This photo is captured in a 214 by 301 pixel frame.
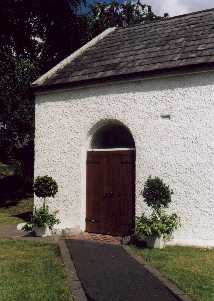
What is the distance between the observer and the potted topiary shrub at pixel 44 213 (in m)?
13.0

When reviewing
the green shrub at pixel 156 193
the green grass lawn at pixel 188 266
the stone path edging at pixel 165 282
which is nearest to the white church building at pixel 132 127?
the green shrub at pixel 156 193

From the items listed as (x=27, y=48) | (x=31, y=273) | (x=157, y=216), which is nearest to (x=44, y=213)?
(x=157, y=216)

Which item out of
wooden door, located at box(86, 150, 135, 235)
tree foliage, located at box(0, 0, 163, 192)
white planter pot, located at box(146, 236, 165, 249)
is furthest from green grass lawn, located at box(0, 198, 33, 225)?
white planter pot, located at box(146, 236, 165, 249)

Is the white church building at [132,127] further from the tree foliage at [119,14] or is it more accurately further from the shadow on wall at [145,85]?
the tree foliage at [119,14]

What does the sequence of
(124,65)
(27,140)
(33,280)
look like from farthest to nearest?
(27,140)
(124,65)
(33,280)

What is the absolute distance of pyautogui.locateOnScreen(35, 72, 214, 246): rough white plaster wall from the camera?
37.8ft

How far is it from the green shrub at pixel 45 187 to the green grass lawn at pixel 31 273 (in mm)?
2060

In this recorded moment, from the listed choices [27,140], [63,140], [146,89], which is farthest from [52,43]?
[146,89]

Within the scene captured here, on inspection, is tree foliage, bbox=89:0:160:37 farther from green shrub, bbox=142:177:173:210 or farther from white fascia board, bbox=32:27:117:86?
green shrub, bbox=142:177:173:210

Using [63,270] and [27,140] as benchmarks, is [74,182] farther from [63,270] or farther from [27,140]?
[27,140]

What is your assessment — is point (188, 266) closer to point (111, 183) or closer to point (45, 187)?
point (111, 183)

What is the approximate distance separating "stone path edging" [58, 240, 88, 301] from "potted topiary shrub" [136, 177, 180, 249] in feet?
7.00

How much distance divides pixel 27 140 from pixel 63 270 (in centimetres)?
1738

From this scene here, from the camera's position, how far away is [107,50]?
15312 mm
